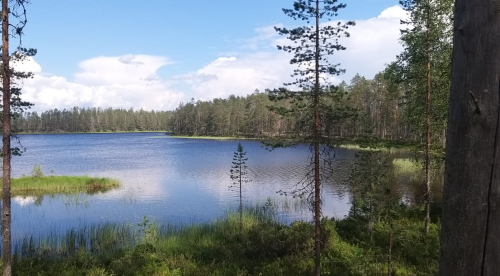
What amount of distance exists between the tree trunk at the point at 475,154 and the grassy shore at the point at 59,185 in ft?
128

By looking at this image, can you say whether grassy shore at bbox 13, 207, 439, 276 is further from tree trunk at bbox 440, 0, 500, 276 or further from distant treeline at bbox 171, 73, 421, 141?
tree trunk at bbox 440, 0, 500, 276

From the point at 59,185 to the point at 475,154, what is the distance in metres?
42.0

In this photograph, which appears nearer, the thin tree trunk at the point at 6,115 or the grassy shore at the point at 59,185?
the thin tree trunk at the point at 6,115

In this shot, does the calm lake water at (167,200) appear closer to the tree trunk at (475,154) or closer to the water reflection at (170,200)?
the water reflection at (170,200)

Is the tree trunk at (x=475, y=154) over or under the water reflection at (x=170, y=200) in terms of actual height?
over

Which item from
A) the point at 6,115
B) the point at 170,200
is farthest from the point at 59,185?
the point at 6,115

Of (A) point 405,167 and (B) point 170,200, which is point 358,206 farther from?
(A) point 405,167

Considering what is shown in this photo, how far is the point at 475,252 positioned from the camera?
1.54 meters

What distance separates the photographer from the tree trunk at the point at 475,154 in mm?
1523

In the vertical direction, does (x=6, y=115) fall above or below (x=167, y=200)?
above

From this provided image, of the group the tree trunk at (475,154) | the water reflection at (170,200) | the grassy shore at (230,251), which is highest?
the tree trunk at (475,154)

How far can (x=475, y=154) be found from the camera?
1.55m

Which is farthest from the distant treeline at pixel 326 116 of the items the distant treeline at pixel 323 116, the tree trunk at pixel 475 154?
the tree trunk at pixel 475 154

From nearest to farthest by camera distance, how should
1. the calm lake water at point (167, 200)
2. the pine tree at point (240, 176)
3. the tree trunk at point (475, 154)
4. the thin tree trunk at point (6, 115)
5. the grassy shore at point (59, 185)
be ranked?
the tree trunk at point (475, 154) → the thin tree trunk at point (6, 115) → the pine tree at point (240, 176) → the calm lake water at point (167, 200) → the grassy shore at point (59, 185)
